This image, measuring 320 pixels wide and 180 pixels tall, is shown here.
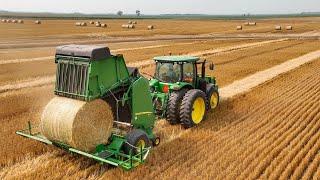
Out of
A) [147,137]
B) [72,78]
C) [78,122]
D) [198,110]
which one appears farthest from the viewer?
[198,110]

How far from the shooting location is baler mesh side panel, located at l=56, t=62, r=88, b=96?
8.62 m

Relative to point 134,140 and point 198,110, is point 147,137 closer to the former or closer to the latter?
point 134,140

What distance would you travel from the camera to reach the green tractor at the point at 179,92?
11625 mm

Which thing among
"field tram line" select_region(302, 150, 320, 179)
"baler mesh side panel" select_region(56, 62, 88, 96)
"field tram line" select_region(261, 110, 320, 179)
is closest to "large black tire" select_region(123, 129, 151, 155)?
"baler mesh side panel" select_region(56, 62, 88, 96)

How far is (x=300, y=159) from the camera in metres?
9.60

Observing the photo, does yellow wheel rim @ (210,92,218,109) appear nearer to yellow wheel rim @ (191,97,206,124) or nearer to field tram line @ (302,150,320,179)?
yellow wheel rim @ (191,97,206,124)

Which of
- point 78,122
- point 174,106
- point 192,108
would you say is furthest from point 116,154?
point 192,108

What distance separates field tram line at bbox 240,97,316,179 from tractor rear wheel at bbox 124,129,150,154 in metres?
2.29

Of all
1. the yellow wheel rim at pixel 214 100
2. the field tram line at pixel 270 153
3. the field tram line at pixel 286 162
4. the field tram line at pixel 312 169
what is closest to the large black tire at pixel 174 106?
the yellow wheel rim at pixel 214 100

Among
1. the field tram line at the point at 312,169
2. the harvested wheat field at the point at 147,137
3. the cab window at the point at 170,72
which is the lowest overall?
the field tram line at the point at 312,169

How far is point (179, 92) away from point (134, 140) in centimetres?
312

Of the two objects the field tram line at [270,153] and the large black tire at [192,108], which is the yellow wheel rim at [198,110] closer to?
the large black tire at [192,108]

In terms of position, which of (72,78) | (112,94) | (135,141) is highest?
(72,78)

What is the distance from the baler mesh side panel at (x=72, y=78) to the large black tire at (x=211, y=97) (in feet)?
18.4
